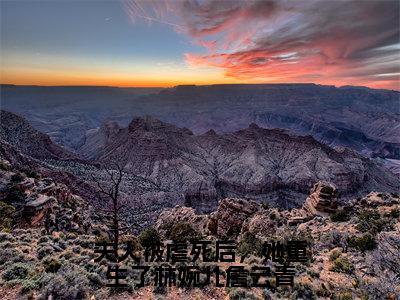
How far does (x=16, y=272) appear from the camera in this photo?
14125 millimetres

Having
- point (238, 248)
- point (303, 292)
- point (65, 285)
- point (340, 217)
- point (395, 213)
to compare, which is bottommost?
point (340, 217)

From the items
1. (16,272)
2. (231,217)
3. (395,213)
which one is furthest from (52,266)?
(395,213)

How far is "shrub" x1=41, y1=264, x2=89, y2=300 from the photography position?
1234cm

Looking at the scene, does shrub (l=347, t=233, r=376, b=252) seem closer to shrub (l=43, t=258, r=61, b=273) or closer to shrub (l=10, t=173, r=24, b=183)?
shrub (l=43, t=258, r=61, b=273)

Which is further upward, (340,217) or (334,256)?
(334,256)

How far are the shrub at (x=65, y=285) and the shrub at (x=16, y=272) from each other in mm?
1345

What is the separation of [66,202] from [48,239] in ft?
86.3

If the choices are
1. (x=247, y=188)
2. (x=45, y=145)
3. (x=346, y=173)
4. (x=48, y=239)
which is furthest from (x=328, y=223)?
(x=45, y=145)

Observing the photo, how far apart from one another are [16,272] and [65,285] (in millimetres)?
3126

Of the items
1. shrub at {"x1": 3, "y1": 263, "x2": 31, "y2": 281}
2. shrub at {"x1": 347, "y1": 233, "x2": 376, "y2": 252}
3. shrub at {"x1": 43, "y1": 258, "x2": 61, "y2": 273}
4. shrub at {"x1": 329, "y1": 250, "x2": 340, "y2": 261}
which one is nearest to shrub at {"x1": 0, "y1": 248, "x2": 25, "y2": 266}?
shrub at {"x1": 3, "y1": 263, "x2": 31, "y2": 281}

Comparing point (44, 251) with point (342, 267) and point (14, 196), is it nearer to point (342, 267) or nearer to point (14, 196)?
point (342, 267)

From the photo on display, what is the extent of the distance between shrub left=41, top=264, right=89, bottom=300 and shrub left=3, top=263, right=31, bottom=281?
4.41ft

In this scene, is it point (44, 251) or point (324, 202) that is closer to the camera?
point (44, 251)

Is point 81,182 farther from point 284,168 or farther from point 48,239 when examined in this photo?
point 284,168
